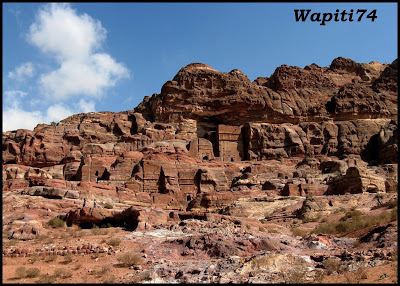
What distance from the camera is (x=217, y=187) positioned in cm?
4572

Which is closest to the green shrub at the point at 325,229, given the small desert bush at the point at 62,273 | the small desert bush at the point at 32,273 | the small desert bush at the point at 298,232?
the small desert bush at the point at 298,232

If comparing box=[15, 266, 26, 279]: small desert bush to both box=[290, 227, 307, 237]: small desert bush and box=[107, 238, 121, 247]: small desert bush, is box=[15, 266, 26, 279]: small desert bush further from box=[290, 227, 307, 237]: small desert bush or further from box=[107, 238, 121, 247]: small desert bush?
box=[290, 227, 307, 237]: small desert bush

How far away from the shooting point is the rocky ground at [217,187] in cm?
1529

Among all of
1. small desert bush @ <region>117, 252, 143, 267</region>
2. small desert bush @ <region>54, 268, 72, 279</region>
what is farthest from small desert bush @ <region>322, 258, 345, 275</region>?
small desert bush @ <region>54, 268, 72, 279</region>

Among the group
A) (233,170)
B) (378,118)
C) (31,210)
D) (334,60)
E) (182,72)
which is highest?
(334,60)

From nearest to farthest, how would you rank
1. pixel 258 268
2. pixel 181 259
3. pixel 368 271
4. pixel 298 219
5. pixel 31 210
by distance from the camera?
pixel 368 271 → pixel 258 268 → pixel 181 259 → pixel 31 210 → pixel 298 219

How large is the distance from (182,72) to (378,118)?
35287 mm

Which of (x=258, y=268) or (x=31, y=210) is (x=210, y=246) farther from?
(x=31, y=210)

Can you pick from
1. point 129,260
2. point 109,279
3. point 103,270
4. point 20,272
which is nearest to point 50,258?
point 20,272

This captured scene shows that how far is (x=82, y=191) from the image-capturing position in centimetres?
3206

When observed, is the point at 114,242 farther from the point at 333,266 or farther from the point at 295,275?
the point at 333,266

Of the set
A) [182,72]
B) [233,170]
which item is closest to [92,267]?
[233,170]

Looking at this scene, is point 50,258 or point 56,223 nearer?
point 50,258

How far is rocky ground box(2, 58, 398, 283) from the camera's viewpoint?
15289mm
